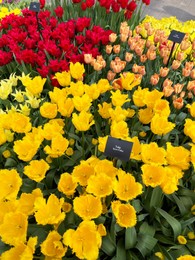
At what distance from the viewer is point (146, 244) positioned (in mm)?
1502

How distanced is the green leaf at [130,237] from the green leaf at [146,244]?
0.10 feet

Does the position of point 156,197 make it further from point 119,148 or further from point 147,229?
point 119,148

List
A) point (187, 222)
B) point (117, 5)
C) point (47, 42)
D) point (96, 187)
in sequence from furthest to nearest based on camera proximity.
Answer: point (117, 5), point (47, 42), point (187, 222), point (96, 187)

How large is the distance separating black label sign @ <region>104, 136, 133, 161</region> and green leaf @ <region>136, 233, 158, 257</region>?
1.52 feet

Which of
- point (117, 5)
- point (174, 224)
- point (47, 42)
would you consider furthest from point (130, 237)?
point (117, 5)

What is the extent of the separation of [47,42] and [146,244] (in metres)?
2.07

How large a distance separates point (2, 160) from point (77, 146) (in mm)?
556

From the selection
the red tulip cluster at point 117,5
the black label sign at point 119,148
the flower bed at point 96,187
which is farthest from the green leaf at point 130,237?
the red tulip cluster at point 117,5

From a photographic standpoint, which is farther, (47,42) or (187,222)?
(47,42)

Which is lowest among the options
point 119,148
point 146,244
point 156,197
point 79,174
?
point 146,244

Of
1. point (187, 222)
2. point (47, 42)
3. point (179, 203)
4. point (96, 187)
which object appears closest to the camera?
point (96, 187)

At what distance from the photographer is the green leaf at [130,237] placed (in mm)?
1481

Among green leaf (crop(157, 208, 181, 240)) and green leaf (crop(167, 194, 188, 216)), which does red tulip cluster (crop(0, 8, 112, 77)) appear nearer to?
green leaf (crop(167, 194, 188, 216))

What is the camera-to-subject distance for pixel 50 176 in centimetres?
184
